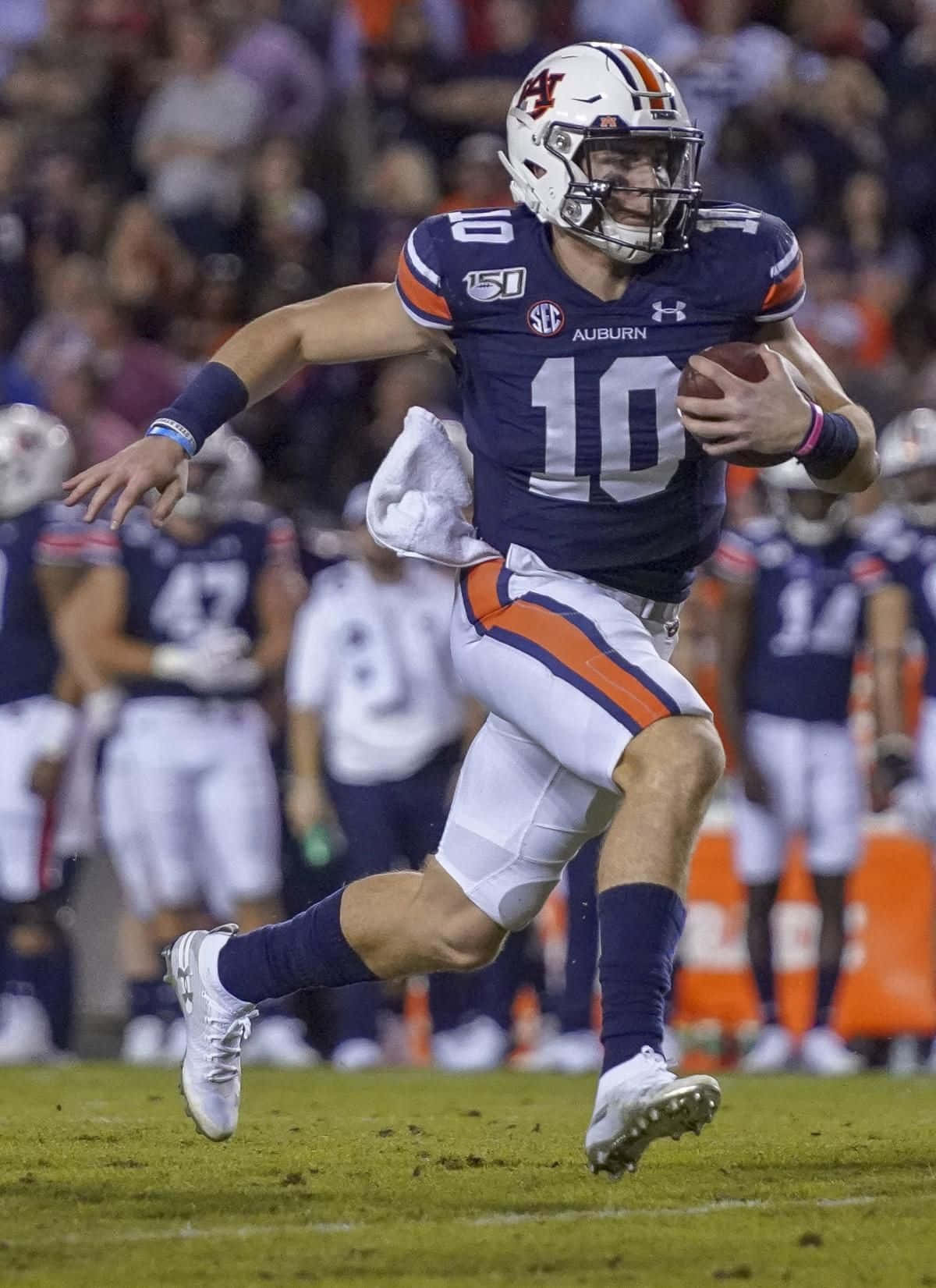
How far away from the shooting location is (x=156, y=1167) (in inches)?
163

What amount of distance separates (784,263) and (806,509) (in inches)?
141

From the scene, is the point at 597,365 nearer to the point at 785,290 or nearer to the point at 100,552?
the point at 785,290

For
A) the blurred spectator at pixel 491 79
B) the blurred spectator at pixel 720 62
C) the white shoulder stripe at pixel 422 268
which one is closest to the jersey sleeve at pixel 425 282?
the white shoulder stripe at pixel 422 268

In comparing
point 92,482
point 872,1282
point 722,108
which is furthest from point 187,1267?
point 722,108

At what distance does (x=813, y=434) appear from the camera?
12.7 feet

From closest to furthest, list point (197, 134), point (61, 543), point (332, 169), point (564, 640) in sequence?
point (564, 640) → point (61, 543) → point (197, 134) → point (332, 169)

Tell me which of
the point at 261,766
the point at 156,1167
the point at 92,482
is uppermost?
the point at 92,482

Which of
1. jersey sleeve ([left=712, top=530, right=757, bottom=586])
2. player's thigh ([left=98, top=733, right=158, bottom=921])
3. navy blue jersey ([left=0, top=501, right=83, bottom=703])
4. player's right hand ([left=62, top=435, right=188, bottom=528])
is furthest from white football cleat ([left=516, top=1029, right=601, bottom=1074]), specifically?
player's right hand ([left=62, top=435, right=188, bottom=528])

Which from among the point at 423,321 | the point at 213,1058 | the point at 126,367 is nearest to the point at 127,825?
the point at 126,367

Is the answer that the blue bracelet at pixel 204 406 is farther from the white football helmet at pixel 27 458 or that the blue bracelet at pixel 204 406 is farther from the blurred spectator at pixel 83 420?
the blurred spectator at pixel 83 420

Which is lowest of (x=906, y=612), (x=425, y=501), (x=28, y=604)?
(x=28, y=604)

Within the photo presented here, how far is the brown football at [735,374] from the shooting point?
150 inches

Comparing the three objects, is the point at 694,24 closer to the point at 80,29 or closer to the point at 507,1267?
the point at 80,29

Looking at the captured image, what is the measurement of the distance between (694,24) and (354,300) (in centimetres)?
735
